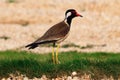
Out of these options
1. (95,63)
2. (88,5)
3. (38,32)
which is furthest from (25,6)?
(95,63)

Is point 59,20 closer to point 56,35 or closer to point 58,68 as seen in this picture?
point 56,35

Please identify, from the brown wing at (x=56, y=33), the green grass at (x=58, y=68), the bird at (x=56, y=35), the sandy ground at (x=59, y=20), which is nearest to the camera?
the green grass at (x=58, y=68)

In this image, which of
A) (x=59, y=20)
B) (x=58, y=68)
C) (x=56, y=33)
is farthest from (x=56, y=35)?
(x=59, y=20)

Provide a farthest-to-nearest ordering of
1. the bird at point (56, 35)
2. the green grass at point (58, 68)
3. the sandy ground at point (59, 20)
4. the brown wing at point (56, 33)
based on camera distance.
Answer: the sandy ground at point (59, 20) < the brown wing at point (56, 33) < the bird at point (56, 35) < the green grass at point (58, 68)

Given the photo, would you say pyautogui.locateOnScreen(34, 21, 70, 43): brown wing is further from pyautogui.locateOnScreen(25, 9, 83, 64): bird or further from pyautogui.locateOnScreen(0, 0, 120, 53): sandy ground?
pyautogui.locateOnScreen(0, 0, 120, 53): sandy ground

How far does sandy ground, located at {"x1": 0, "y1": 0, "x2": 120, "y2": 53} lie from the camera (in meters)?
29.7

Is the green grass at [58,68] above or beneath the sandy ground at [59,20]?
beneath

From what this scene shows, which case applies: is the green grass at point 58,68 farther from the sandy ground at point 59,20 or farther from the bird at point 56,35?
the sandy ground at point 59,20

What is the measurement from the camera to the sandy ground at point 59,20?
29653mm

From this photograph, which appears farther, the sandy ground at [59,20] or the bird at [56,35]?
the sandy ground at [59,20]

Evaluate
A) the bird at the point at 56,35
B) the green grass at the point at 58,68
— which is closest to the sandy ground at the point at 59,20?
the bird at the point at 56,35

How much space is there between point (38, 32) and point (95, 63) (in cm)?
1612

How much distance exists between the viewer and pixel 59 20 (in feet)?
128

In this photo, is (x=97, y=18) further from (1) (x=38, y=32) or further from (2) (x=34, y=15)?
(1) (x=38, y=32)
